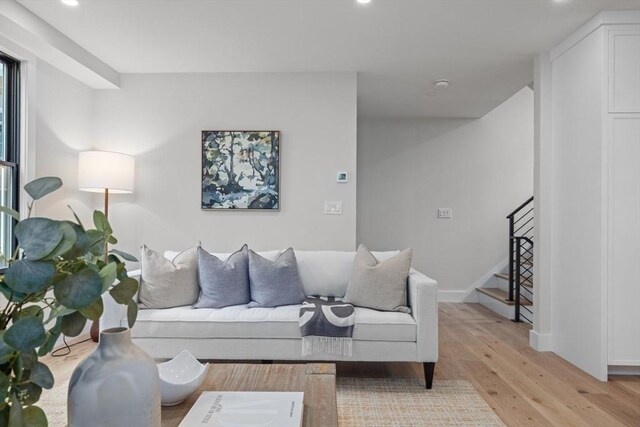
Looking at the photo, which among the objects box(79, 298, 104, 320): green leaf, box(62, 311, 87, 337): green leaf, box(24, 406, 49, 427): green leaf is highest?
box(79, 298, 104, 320): green leaf

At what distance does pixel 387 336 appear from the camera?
8.46ft

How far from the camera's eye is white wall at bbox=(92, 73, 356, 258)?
3.88 m

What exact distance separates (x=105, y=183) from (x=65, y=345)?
4.48 feet

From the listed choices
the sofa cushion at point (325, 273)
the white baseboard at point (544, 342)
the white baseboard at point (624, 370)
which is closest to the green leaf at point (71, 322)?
the sofa cushion at point (325, 273)

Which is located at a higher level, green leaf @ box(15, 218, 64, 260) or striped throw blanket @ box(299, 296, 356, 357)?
green leaf @ box(15, 218, 64, 260)

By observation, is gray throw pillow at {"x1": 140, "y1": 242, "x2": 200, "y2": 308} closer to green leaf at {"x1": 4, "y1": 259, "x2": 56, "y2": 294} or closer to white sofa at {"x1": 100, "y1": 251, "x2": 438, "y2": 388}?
white sofa at {"x1": 100, "y1": 251, "x2": 438, "y2": 388}

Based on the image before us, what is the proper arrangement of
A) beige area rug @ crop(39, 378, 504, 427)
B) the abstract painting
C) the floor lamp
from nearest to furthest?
beige area rug @ crop(39, 378, 504, 427)
the floor lamp
the abstract painting

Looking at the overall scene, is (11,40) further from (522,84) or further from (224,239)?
(522,84)

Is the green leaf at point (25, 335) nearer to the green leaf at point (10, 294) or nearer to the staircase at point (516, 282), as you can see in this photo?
the green leaf at point (10, 294)

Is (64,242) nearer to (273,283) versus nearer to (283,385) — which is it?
(283,385)

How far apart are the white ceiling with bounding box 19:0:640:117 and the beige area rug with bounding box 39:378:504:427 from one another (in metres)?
2.48

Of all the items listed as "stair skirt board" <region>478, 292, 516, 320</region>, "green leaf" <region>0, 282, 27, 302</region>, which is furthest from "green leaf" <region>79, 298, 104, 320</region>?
"stair skirt board" <region>478, 292, 516, 320</region>

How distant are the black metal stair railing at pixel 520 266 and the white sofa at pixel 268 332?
2272 mm

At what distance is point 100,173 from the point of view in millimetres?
3475
